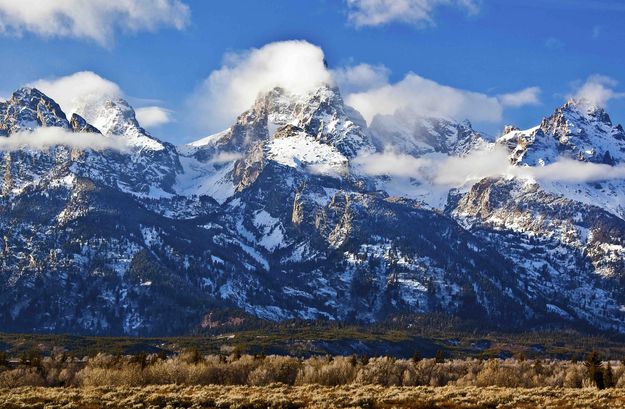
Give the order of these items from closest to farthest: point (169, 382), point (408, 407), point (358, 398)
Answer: point (408, 407), point (358, 398), point (169, 382)

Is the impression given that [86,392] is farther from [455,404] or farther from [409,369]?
[409,369]

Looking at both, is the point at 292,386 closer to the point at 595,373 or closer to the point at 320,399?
the point at 320,399

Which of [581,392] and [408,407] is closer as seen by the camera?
[408,407]

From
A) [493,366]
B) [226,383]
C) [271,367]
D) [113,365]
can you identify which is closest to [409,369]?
[493,366]

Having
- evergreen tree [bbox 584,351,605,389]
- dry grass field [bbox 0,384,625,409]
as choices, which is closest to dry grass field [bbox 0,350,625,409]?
dry grass field [bbox 0,384,625,409]

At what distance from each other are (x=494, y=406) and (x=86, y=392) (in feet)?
193

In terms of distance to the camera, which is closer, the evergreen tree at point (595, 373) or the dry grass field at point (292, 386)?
the dry grass field at point (292, 386)

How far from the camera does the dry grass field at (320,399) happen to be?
103 metres

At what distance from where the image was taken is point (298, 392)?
408 ft

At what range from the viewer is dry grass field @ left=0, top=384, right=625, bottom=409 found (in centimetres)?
10344

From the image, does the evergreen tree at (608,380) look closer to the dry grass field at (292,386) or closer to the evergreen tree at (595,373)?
the dry grass field at (292,386)

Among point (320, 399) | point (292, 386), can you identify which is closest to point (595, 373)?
point (292, 386)

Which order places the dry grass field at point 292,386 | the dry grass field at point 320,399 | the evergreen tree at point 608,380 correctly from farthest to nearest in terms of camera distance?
the evergreen tree at point 608,380 < the dry grass field at point 292,386 < the dry grass field at point 320,399

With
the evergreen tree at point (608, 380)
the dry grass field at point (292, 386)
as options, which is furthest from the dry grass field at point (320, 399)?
the evergreen tree at point (608, 380)
